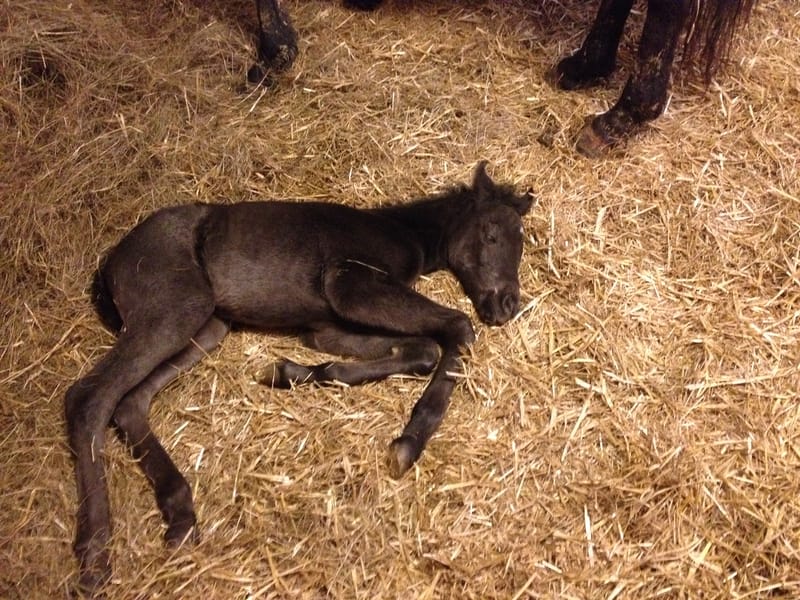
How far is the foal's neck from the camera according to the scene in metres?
3.59

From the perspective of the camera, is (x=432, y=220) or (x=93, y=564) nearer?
(x=93, y=564)

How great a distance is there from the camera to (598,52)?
170 inches

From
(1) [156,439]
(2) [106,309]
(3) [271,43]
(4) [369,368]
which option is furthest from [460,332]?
(3) [271,43]

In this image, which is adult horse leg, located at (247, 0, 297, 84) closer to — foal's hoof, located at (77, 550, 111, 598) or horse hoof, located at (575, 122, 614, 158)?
horse hoof, located at (575, 122, 614, 158)

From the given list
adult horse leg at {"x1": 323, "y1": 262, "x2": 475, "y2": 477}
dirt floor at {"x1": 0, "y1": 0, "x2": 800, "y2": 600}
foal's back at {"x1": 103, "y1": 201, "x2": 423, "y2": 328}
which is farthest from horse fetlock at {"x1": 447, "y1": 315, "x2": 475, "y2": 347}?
foal's back at {"x1": 103, "y1": 201, "x2": 423, "y2": 328}

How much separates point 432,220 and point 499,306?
62 centimetres

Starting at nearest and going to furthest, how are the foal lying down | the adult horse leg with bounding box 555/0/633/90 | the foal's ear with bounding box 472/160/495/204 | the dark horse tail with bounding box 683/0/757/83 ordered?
the foal lying down → the dark horse tail with bounding box 683/0/757/83 → the foal's ear with bounding box 472/160/495/204 → the adult horse leg with bounding box 555/0/633/90

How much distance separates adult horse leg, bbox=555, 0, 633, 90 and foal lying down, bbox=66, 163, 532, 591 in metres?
1.24

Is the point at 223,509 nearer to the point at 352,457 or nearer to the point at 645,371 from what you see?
the point at 352,457

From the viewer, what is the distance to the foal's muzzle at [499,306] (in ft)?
10.8

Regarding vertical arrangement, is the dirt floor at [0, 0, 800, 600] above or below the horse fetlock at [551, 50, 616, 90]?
below

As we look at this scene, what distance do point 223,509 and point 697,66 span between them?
3.68m

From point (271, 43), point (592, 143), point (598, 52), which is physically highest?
point (598, 52)

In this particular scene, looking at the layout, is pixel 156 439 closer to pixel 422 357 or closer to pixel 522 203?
pixel 422 357
